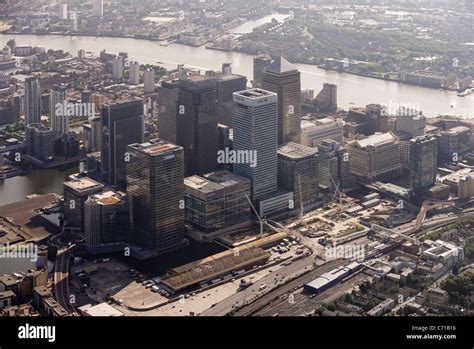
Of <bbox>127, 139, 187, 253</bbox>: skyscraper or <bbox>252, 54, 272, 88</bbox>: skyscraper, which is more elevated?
<bbox>252, 54, 272, 88</bbox>: skyscraper

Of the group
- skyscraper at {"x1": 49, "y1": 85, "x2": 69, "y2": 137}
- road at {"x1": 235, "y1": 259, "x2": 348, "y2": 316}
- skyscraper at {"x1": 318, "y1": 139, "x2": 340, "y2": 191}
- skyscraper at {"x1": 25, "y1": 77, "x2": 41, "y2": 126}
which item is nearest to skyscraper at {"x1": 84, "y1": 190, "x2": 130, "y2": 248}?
road at {"x1": 235, "y1": 259, "x2": 348, "y2": 316}

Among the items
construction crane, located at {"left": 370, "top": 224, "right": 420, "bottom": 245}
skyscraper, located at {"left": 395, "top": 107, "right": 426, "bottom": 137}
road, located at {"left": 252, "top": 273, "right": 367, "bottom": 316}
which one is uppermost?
skyscraper, located at {"left": 395, "top": 107, "right": 426, "bottom": 137}

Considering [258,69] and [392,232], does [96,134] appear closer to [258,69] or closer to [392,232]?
[258,69]

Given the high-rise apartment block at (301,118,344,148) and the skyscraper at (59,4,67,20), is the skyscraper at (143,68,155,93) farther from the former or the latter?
the skyscraper at (59,4,67,20)

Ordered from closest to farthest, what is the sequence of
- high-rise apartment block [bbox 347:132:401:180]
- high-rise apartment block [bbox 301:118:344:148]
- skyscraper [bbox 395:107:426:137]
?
high-rise apartment block [bbox 347:132:401:180], high-rise apartment block [bbox 301:118:344:148], skyscraper [bbox 395:107:426:137]
